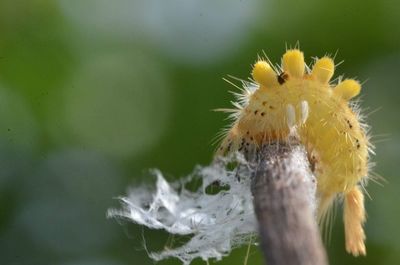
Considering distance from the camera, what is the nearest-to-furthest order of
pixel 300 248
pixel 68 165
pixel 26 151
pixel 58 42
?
pixel 300 248, pixel 58 42, pixel 26 151, pixel 68 165

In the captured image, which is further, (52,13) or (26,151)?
(26,151)

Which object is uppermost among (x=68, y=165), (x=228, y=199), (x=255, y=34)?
(x=68, y=165)

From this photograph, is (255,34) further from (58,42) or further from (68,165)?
(68,165)

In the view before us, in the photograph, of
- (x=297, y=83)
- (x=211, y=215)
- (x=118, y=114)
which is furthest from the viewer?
(x=118, y=114)

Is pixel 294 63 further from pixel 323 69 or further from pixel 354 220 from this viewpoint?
pixel 354 220

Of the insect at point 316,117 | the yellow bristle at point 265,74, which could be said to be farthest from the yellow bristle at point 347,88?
the yellow bristle at point 265,74

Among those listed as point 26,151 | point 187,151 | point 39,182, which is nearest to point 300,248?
A: point 187,151

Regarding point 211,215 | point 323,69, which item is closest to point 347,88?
point 323,69
